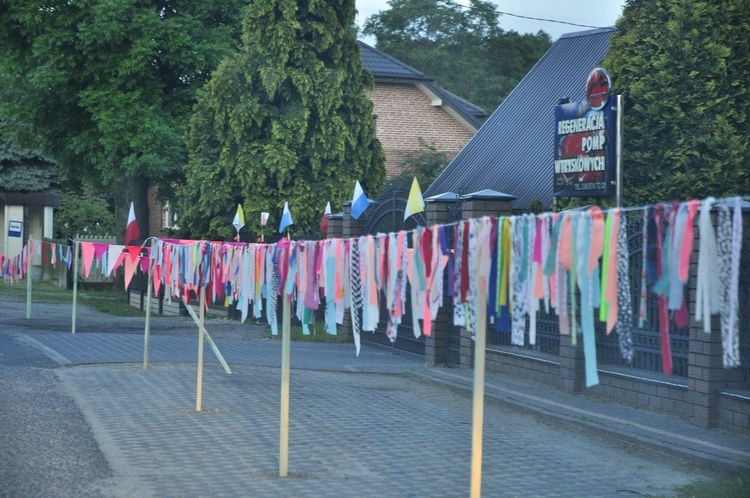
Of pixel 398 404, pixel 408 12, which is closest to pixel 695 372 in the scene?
pixel 398 404

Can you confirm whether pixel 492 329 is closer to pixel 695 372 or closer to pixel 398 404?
pixel 398 404

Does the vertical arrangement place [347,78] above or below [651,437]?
above

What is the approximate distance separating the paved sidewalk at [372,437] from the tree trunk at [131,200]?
17866mm

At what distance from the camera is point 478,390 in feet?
19.7

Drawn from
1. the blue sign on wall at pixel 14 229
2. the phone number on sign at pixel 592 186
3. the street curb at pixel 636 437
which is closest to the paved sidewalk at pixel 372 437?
the street curb at pixel 636 437

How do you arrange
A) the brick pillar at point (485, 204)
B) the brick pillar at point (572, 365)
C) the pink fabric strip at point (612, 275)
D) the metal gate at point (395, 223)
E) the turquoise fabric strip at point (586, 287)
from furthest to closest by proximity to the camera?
the metal gate at point (395, 223), the brick pillar at point (485, 204), the brick pillar at point (572, 365), the turquoise fabric strip at point (586, 287), the pink fabric strip at point (612, 275)

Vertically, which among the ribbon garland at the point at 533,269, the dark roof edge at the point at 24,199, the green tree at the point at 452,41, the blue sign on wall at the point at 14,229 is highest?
the green tree at the point at 452,41

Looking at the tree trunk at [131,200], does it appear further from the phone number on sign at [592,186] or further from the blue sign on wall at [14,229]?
the phone number on sign at [592,186]

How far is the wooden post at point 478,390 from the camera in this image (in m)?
5.93

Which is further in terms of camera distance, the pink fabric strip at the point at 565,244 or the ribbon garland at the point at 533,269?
the pink fabric strip at the point at 565,244

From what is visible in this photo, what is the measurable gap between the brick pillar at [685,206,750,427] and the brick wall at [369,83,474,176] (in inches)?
1079

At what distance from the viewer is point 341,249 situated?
25.8 feet

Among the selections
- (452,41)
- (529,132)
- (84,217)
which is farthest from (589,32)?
(452,41)

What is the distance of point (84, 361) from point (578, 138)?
8298 millimetres
